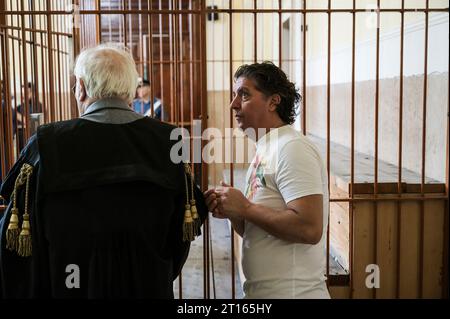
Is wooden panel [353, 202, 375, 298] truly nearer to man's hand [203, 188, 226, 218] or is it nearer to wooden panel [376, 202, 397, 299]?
wooden panel [376, 202, 397, 299]

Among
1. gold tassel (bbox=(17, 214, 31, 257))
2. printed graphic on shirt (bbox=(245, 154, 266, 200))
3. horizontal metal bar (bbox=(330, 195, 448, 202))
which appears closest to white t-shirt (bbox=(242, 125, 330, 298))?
printed graphic on shirt (bbox=(245, 154, 266, 200))

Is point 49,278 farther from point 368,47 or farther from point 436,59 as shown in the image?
point 368,47

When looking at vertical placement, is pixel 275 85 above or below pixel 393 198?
above

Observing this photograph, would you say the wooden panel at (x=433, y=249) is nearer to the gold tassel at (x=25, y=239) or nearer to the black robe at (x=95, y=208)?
the black robe at (x=95, y=208)

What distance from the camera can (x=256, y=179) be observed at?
150 cm

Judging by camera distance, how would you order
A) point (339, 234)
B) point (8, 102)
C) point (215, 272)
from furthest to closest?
point (215, 272), point (339, 234), point (8, 102)

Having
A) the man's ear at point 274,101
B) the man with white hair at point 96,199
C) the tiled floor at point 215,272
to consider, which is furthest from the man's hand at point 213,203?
the tiled floor at point 215,272

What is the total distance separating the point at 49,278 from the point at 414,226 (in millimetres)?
1856

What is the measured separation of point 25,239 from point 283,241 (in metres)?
0.72

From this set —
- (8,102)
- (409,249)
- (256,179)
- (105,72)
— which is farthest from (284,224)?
(8,102)

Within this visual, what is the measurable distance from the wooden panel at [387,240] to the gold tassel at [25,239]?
5.78 feet

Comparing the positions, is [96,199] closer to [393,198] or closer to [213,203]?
[213,203]

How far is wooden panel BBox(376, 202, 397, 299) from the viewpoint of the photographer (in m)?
2.48
